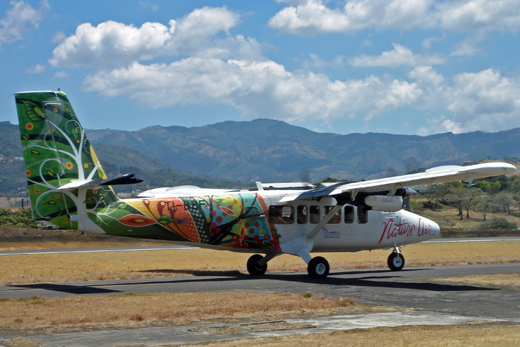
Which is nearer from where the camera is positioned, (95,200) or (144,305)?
(144,305)

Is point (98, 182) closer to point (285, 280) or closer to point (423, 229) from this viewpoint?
point (285, 280)

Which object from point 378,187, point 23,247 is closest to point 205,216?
point 378,187

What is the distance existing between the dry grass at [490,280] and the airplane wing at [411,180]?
13.9ft

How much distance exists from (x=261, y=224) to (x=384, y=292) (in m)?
7.21

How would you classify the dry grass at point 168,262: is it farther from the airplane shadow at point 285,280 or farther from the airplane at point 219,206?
the airplane at point 219,206

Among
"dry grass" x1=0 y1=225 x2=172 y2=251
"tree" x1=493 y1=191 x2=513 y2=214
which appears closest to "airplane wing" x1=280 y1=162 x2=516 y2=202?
"dry grass" x1=0 y1=225 x2=172 y2=251

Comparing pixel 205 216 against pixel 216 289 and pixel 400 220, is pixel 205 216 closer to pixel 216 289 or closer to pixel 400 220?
pixel 216 289

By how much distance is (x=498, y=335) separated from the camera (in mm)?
11898

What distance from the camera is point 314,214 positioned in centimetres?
2612

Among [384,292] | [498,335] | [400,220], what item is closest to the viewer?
[498,335]

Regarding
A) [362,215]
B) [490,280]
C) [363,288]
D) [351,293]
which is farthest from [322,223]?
[490,280]

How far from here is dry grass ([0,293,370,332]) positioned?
1379 centimetres

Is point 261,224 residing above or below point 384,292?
above

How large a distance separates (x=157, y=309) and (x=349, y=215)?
45.0 ft
